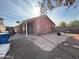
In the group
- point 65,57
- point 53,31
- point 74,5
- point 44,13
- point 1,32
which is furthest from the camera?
point 53,31

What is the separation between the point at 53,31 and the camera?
10.8 ft

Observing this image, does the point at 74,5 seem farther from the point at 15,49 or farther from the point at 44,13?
the point at 15,49

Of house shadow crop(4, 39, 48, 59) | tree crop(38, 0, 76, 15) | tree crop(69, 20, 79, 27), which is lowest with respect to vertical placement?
house shadow crop(4, 39, 48, 59)

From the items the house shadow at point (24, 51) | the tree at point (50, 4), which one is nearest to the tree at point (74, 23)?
the tree at point (50, 4)

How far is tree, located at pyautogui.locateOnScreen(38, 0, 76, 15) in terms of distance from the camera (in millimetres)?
2805

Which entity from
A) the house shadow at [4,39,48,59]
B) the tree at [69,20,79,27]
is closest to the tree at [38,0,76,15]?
the tree at [69,20,79,27]

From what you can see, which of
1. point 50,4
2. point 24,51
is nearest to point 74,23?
point 50,4

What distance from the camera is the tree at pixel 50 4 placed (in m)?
2.81

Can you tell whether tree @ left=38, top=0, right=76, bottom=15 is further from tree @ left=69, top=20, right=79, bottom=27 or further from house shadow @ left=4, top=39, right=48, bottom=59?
house shadow @ left=4, top=39, right=48, bottom=59

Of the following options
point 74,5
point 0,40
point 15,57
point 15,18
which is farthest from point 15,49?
point 74,5

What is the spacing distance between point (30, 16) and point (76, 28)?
112cm

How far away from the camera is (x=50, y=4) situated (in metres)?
2.97

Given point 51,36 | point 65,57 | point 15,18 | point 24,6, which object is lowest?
point 65,57

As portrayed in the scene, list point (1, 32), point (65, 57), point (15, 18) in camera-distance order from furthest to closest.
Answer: point (65, 57)
point (15, 18)
point (1, 32)
